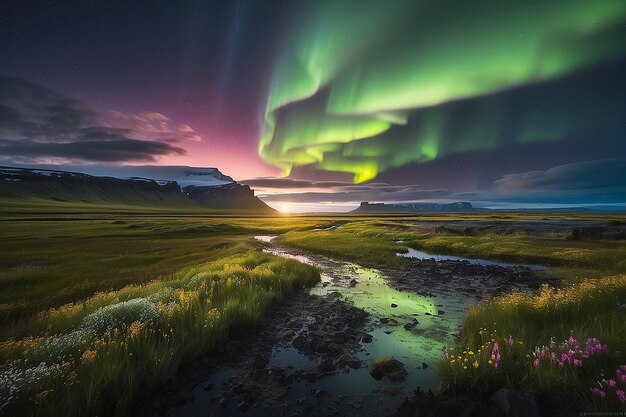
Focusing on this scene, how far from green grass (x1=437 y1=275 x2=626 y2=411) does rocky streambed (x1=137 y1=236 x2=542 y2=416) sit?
5.94 feet

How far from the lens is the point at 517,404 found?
5277 millimetres

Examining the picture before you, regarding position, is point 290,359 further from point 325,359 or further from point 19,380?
point 19,380

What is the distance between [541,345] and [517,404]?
331 cm

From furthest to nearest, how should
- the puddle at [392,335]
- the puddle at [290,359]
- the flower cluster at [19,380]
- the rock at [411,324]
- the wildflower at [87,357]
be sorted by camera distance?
the rock at [411,324] → the puddle at [290,359] → the puddle at [392,335] → the wildflower at [87,357] → the flower cluster at [19,380]

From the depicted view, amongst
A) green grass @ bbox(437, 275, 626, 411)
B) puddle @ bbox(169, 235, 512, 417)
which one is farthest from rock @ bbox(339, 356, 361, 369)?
green grass @ bbox(437, 275, 626, 411)

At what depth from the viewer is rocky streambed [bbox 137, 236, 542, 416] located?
7.55 m

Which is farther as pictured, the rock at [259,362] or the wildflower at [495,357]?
the rock at [259,362]

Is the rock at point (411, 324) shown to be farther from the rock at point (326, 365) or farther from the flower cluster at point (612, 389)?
the flower cluster at point (612, 389)

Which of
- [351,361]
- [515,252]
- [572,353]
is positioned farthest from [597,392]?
[515,252]

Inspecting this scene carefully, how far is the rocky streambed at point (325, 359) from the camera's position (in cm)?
755

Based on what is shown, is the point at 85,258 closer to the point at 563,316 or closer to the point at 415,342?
the point at 415,342

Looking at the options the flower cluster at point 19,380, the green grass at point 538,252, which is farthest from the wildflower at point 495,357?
the green grass at point 538,252

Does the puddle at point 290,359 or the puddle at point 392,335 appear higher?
the puddle at point 392,335

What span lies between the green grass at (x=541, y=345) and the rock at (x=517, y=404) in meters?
0.59
